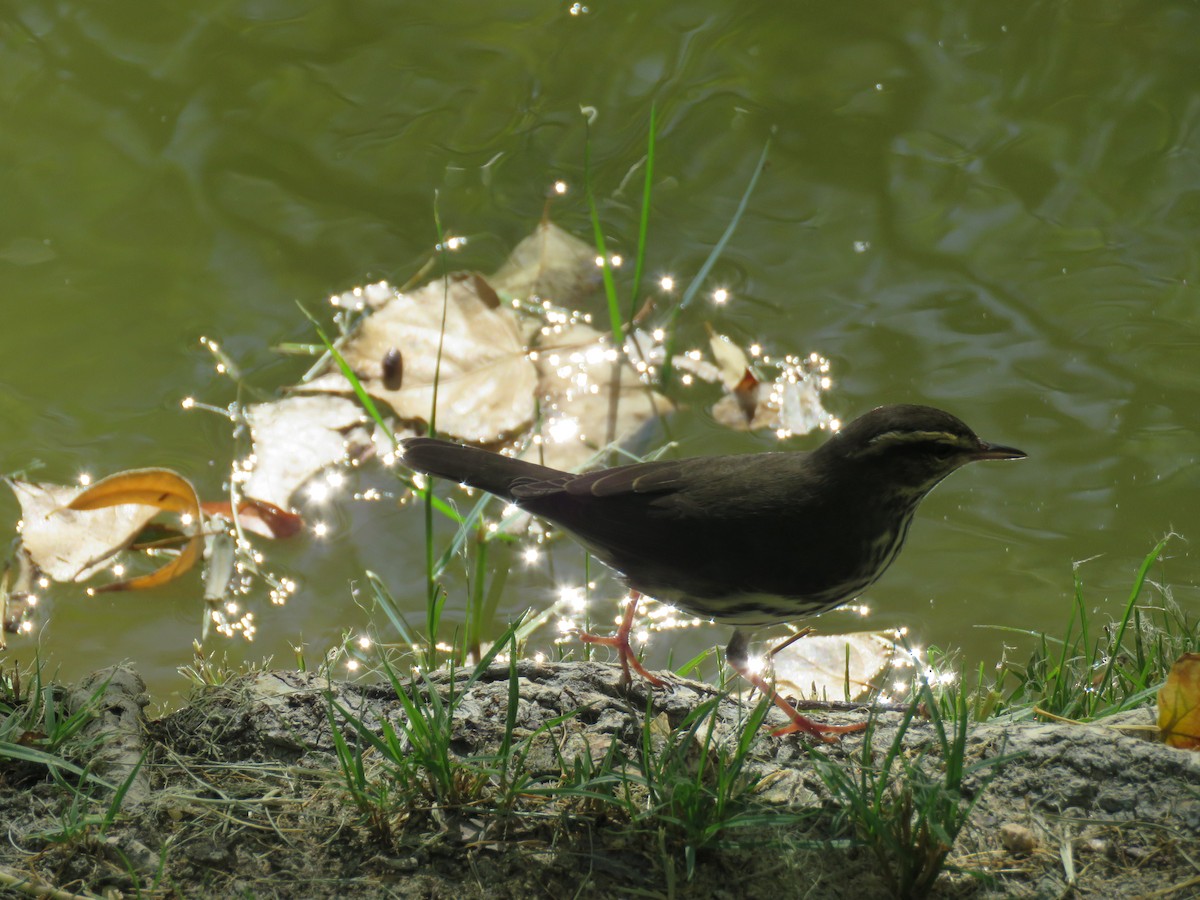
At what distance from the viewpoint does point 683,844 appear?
2754mm

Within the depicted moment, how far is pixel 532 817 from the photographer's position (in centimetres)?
285

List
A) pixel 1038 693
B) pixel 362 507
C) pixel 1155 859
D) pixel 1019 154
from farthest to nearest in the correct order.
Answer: pixel 1019 154 → pixel 362 507 → pixel 1038 693 → pixel 1155 859

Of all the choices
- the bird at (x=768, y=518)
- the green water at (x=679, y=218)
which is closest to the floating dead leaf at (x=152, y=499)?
the green water at (x=679, y=218)

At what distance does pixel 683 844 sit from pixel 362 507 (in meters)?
3.06

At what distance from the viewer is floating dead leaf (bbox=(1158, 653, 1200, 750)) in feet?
10.2

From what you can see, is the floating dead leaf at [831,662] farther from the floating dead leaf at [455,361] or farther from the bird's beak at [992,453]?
Result: the floating dead leaf at [455,361]

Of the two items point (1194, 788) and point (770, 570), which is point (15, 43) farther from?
point (1194, 788)

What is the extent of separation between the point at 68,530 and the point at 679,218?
3.69 meters

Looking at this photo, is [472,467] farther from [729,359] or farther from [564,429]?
[729,359]

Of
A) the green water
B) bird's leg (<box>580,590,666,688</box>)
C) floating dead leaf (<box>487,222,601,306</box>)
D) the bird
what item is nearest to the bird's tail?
the bird

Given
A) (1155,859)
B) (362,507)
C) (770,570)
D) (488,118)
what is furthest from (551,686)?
(488,118)

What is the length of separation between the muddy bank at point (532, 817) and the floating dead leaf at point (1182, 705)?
0.25 ft

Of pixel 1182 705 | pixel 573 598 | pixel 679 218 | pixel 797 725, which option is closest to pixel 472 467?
pixel 573 598

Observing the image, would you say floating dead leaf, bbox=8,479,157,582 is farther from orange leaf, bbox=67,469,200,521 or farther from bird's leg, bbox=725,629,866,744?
bird's leg, bbox=725,629,866,744
